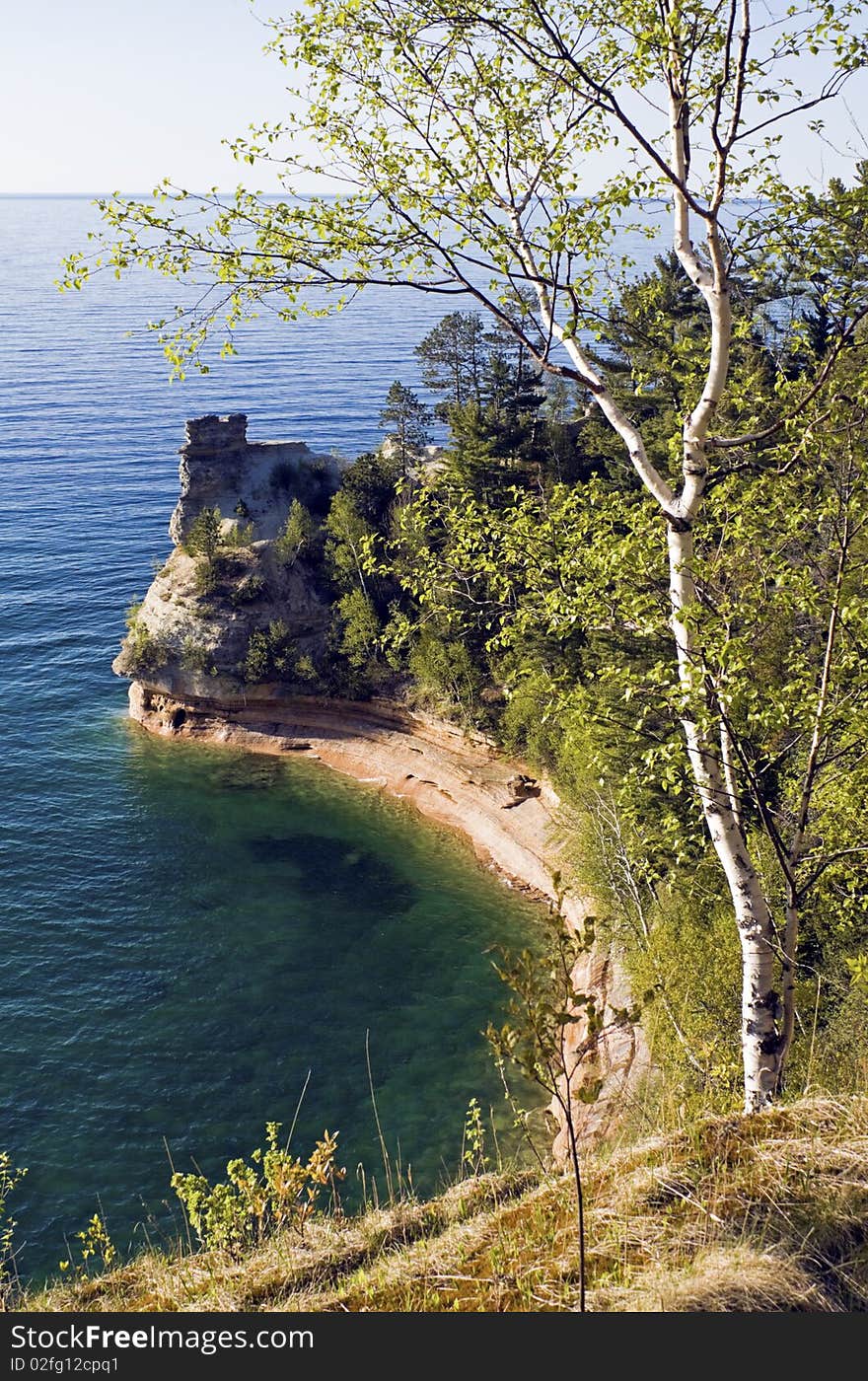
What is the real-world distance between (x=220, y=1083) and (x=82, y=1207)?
5883 mm

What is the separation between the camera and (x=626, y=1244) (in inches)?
343

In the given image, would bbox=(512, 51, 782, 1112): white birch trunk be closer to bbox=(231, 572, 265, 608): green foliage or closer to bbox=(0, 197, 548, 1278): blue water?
bbox=(0, 197, 548, 1278): blue water

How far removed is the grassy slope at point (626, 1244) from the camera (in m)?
7.85

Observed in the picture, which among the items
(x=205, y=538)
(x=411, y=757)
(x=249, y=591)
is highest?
(x=205, y=538)

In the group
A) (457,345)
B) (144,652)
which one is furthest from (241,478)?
(457,345)

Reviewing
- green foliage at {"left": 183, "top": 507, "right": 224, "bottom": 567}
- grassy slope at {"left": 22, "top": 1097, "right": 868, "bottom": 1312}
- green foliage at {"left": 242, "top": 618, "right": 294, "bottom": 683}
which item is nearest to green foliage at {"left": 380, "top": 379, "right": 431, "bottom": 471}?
green foliage at {"left": 183, "top": 507, "right": 224, "bottom": 567}

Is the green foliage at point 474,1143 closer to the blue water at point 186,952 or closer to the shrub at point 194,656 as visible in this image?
the blue water at point 186,952

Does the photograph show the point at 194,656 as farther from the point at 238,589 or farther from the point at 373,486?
the point at 373,486

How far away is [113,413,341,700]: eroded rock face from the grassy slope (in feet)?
147

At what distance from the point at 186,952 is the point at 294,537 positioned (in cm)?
2868

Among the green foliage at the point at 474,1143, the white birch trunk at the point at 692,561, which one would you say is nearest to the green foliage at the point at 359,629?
the green foliage at the point at 474,1143

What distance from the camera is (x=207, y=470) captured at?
60.5 meters

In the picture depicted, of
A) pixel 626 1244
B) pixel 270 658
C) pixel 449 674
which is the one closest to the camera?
pixel 626 1244

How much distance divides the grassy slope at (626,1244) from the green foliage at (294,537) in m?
49.4
